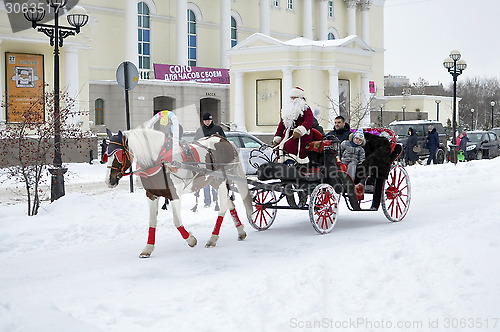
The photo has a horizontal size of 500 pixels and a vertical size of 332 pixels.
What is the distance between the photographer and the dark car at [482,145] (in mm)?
33500

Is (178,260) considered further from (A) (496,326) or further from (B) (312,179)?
(A) (496,326)

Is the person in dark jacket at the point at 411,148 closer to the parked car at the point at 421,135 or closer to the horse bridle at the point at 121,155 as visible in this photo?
the parked car at the point at 421,135

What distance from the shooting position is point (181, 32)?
4872cm

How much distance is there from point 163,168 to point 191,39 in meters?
44.5

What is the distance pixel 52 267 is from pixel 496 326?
5515 millimetres

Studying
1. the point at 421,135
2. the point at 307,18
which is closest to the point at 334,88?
the point at 421,135

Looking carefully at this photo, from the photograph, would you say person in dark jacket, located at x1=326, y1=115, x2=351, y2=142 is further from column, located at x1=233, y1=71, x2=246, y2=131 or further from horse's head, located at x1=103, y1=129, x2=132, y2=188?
column, located at x1=233, y1=71, x2=246, y2=131

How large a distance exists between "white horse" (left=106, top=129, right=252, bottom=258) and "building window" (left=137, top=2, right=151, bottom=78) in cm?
3948

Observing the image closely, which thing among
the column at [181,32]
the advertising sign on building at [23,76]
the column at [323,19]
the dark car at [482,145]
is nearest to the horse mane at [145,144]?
the advertising sign on building at [23,76]

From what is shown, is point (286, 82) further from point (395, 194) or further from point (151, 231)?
point (151, 231)

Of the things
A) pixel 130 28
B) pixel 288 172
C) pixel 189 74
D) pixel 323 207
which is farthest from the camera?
pixel 130 28

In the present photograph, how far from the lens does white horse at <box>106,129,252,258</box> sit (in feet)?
29.3

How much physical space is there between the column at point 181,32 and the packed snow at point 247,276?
37.7 metres

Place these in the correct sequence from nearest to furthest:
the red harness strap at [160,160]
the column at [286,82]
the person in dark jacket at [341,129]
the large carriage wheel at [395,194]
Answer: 1. the red harness strap at [160,160]
2. the large carriage wheel at [395,194]
3. the person in dark jacket at [341,129]
4. the column at [286,82]
